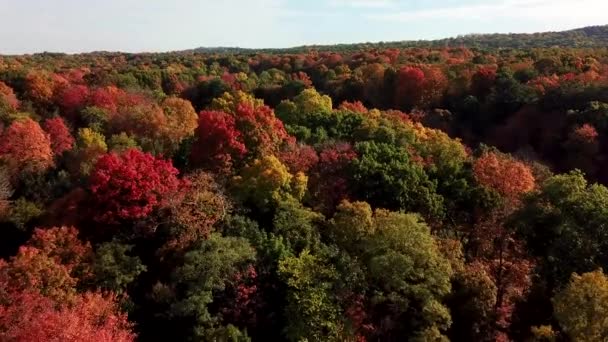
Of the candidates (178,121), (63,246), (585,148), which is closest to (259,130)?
(178,121)

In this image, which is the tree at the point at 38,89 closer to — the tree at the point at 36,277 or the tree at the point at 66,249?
the tree at the point at 66,249

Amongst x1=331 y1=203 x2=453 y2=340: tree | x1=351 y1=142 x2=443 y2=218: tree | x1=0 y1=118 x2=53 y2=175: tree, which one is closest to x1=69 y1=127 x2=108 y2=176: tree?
x1=0 y1=118 x2=53 y2=175: tree

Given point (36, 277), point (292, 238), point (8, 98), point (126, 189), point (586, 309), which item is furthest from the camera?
point (8, 98)

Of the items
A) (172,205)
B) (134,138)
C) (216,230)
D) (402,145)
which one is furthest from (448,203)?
(134,138)

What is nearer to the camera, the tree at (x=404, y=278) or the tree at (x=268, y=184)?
the tree at (x=404, y=278)

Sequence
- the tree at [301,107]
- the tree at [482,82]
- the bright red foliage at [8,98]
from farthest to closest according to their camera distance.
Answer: the tree at [482,82], the bright red foliage at [8,98], the tree at [301,107]

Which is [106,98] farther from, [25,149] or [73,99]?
[25,149]

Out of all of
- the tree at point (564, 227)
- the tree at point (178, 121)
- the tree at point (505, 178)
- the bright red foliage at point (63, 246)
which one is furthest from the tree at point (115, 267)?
the tree at point (505, 178)

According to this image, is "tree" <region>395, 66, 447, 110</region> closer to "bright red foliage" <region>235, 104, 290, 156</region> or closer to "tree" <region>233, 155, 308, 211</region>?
"bright red foliage" <region>235, 104, 290, 156</region>
